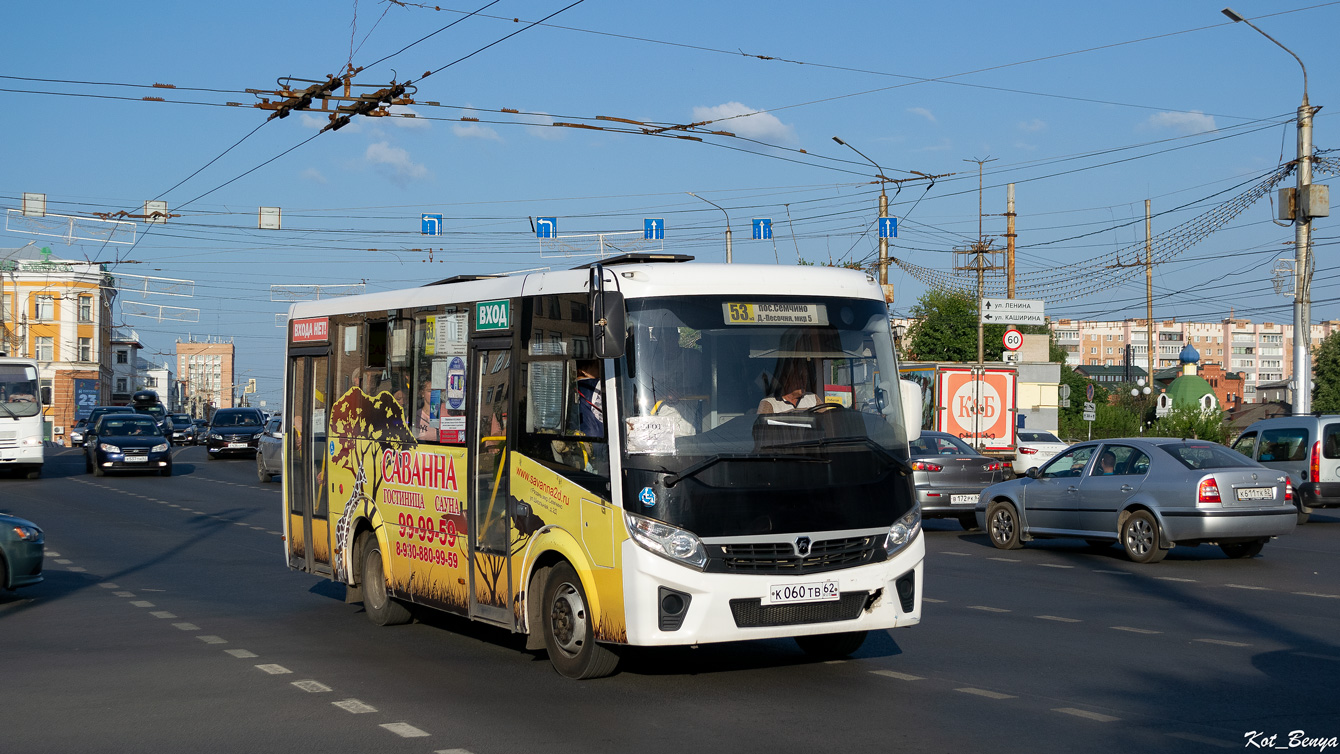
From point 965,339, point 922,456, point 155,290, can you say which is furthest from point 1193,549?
point 965,339

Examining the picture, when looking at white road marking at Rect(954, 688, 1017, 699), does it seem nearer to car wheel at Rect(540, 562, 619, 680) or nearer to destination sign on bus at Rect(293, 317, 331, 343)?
car wheel at Rect(540, 562, 619, 680)

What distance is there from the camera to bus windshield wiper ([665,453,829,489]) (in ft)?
26.2

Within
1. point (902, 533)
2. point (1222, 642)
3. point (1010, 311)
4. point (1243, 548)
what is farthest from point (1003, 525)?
point (1010, 311)

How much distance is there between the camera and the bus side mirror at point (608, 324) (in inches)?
316

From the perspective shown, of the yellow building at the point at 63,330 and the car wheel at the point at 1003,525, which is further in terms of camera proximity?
the yellow building at the point at 63,330

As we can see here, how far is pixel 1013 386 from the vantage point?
34750mm

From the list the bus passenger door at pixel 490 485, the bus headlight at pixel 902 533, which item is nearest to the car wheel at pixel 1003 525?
the bus headlight at pixel 902 533

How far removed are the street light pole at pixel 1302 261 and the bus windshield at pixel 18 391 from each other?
29.7 m

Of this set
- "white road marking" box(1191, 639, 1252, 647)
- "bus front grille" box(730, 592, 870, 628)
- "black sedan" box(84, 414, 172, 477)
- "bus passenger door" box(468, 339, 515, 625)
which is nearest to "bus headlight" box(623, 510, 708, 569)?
"bus front grille" box(730, 592, 870, 628)

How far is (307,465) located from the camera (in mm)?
12523

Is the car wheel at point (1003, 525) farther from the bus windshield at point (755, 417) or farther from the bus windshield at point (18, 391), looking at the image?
the bus windshield at point (18, 391)

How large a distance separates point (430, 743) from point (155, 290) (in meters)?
44.6

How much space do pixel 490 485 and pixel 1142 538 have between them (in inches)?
388

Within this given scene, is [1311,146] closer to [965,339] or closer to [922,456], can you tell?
[922,456]
